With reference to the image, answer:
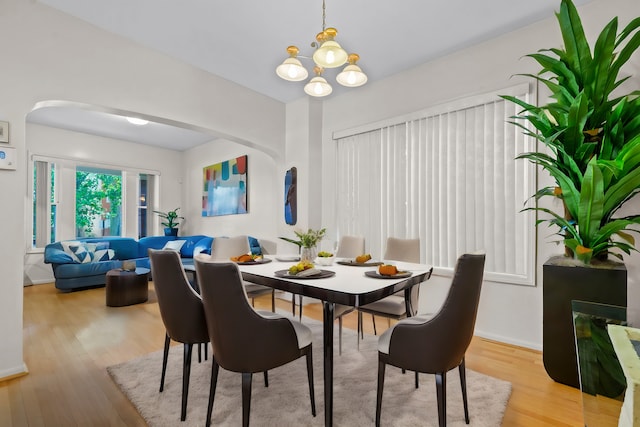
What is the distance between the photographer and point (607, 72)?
199 centimetres

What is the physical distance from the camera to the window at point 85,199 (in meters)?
5.44

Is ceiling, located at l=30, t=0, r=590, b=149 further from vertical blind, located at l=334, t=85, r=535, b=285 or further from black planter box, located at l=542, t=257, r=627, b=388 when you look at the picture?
black planter box, located at l=542, t=257, r=627, b=388

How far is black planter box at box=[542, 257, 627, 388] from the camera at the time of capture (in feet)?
6.35

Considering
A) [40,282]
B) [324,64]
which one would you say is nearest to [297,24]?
[324,64]

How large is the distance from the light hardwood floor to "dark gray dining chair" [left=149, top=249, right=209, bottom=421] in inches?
19.2

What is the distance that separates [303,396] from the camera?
1940 millimetres

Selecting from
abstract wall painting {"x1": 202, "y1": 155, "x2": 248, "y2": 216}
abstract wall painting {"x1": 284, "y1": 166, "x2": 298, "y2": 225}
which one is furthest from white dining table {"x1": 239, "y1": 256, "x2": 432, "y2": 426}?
abstract wall painting {"x1": 202, "y1": 155, "x2": 248, "y2": 216}

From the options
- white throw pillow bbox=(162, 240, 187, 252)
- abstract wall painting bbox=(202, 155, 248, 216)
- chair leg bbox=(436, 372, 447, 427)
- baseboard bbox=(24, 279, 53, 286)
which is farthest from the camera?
white throw pillow bbox=(162, 240, 187, 252)

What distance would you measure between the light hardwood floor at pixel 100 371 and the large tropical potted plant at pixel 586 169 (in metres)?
0.30

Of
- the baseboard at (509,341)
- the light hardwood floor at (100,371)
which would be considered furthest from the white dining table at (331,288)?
the baseboard at (509,341)

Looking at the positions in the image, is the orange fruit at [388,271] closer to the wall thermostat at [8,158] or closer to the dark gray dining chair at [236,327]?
the dark gray dining chair at [236,327]

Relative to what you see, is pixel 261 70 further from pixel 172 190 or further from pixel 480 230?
pixel 172 190

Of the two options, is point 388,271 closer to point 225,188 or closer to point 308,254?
point 308,254

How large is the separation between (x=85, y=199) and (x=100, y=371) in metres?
4.95
